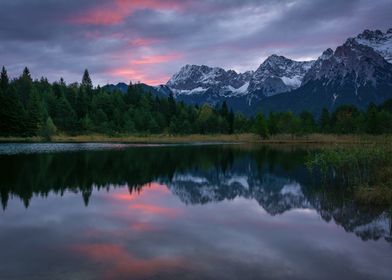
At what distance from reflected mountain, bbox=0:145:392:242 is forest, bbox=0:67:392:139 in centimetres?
7340

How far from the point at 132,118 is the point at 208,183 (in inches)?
5152

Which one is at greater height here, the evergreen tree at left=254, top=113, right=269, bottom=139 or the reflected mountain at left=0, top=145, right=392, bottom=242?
the evergreen tree at left=254, top=113, right=269, bottom=139

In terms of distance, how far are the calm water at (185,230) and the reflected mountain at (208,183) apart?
0.10m

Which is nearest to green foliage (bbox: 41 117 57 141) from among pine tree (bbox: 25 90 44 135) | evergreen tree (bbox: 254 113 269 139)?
pine tree (bbox: 25 90 44 135)

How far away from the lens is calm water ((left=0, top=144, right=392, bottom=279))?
46.8 ft

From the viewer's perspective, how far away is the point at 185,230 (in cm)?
2016

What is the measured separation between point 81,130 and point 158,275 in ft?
474

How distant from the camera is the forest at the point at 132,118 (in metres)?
121

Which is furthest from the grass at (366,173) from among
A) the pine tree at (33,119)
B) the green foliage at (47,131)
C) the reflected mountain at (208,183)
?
the pine tree at (33,119)

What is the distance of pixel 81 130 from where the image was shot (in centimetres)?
15138

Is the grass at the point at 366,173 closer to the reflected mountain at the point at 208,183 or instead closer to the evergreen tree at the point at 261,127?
the reflected mountain at the point at 208,183

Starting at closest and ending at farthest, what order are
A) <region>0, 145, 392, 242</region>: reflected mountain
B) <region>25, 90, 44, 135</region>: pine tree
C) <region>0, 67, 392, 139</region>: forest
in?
<region>0, 145, 392, 242</region>: reflected mountain < <region>0, 67, 392, 139</region>: forest < <region>25, 90, 44, 135</region>: pine tree

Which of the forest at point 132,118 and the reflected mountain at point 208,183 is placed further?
the forest at point 132,118

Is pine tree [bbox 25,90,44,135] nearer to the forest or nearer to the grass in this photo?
the forest
